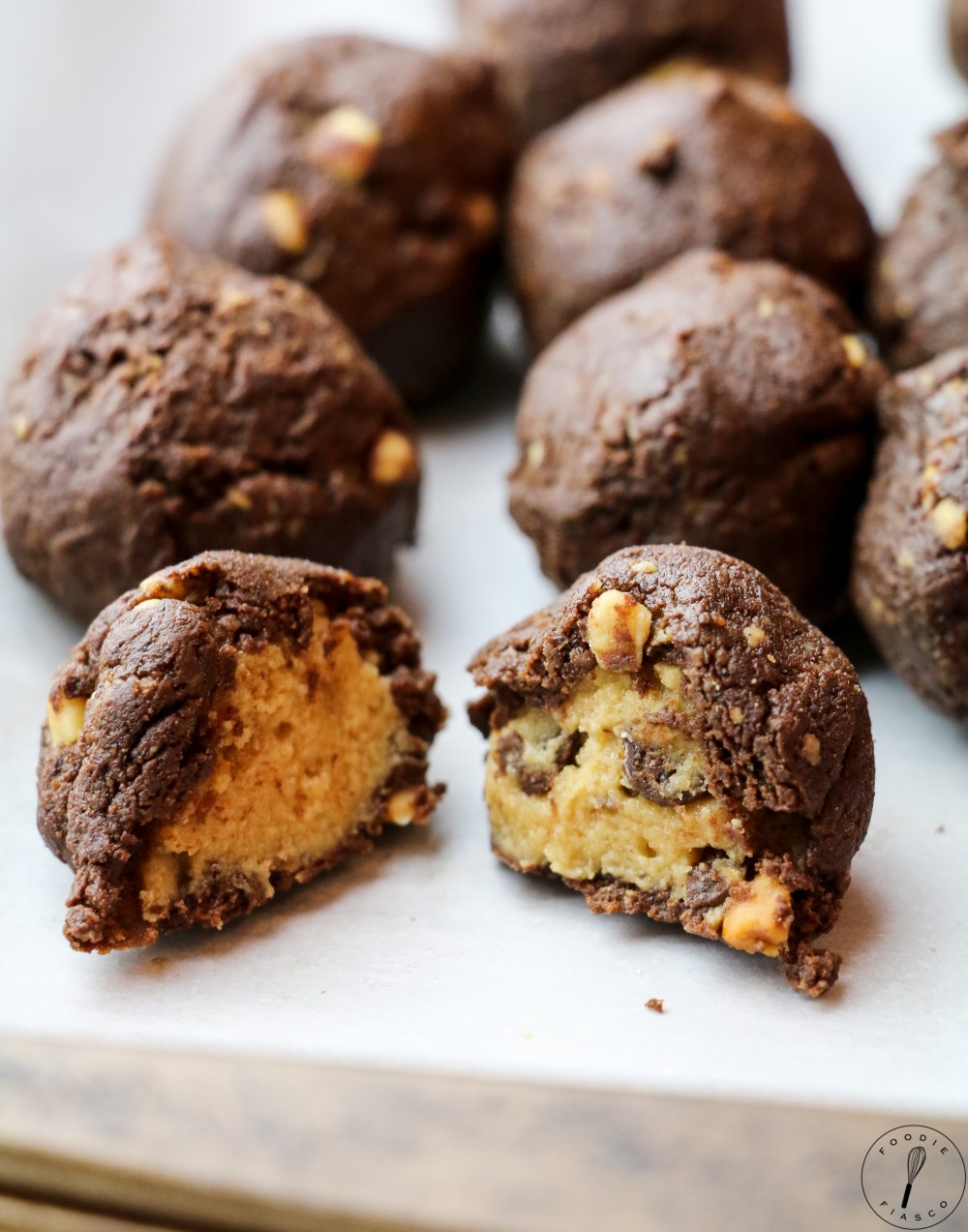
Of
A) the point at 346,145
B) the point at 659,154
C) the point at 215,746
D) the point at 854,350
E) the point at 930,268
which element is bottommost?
the point at 930,268

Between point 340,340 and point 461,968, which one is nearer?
point 461,968

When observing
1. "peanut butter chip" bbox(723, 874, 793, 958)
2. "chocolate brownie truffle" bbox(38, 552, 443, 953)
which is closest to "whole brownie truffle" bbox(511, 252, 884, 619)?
"chocolate brownie truffle" bbox(38, 552, 443, 953)

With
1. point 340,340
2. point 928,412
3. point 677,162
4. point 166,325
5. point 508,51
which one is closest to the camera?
point 928,412

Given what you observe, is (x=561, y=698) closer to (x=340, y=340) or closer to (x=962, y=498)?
(x=962, y=498)

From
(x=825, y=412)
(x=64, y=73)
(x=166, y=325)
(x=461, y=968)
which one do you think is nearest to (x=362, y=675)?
(x=461, y=968)

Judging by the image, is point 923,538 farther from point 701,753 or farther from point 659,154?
point 659,154

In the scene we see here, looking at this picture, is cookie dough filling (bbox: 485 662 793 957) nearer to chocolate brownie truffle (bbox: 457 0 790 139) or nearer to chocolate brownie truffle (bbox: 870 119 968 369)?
chocolate brownie truffle (bbox: 870 119 968 369)

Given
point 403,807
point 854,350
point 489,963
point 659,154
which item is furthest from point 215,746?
point 659,154

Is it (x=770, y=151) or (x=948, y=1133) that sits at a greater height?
(x=770, y=151)
